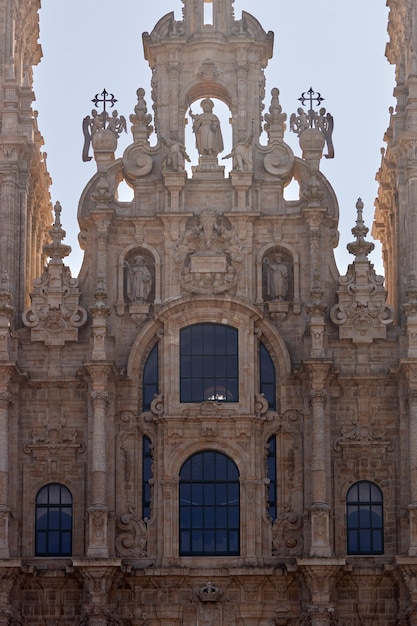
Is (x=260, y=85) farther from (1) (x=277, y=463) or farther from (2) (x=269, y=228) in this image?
(1) (x=277, y=463)

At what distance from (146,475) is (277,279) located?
5333 millimetres

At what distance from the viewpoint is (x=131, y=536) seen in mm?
46094

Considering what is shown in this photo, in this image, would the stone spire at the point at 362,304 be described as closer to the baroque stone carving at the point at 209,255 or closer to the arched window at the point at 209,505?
the baroque stone carving at the point at 209,255

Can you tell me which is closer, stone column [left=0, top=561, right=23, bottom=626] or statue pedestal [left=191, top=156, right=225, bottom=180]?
stone column [left=0, top=561, right=23, bottom=626]

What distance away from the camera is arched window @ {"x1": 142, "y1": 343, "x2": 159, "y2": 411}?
47062 mm

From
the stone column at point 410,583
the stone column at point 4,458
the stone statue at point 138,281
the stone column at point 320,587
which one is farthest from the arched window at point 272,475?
the stone column at point 4,458

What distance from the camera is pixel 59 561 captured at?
151 feet

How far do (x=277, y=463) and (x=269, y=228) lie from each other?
5.43 meters

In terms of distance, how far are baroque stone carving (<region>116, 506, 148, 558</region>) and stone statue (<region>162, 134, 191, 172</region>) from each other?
26.1ft

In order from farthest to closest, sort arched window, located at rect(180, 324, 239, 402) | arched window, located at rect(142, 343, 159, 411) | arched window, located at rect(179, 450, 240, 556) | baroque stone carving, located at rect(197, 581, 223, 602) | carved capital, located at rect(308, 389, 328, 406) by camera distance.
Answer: arched window, located at rect(142, 343, 159, 411)
arched window, located at rect(180, 324, 239, 402)
arched window, located at rect(179, 450, 240, 556)
carved capital, located at rect(308, 389, 328, 406)
baroque stone carving, located at rect(197, 581, 223, 602)

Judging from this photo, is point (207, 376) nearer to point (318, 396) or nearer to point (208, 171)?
point (318, 396)

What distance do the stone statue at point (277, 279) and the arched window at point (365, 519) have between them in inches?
183

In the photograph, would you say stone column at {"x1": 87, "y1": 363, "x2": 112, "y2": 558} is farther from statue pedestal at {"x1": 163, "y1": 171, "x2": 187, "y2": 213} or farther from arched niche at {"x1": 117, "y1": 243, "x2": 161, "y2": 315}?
statue pedestal at {"x1": 163, "y1": 171, "x2": 187, "y2": 213}

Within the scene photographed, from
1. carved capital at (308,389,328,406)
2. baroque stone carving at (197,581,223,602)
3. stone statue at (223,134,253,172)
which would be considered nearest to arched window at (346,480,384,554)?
carved capital at (308,389,328,406)
